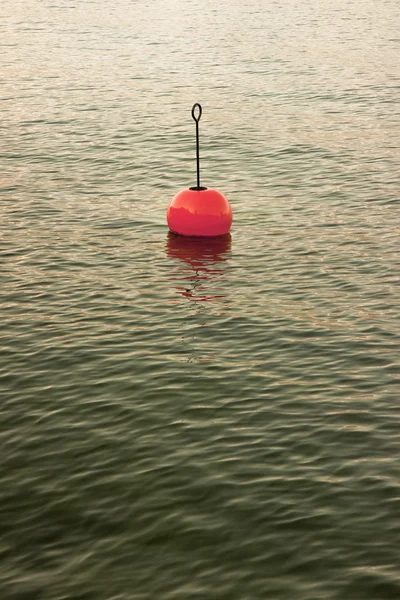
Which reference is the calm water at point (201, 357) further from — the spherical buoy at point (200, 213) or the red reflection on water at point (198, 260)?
the spherical buoy at point (200, 213)

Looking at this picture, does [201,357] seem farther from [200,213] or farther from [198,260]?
[200,213]

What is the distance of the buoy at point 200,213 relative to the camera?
16250mm

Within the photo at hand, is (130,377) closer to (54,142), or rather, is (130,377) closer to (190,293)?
(190,293)

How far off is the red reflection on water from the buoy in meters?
0.15

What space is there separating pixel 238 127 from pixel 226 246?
9.40 metres

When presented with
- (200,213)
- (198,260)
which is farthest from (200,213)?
(198,260)

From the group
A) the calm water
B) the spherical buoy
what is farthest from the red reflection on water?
the spherical buoy

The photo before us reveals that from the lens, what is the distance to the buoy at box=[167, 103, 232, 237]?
53.3ft

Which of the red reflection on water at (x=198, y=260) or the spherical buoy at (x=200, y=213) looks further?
the spherical buoy at (x=200, y=213)

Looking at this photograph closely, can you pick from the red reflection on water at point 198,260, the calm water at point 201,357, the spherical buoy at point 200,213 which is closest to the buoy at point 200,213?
the spherical buoy at point 200,213

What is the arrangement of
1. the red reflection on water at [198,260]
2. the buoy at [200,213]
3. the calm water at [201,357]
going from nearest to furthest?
1. the calm water at [201,357]
2. the red reflection on water at [198,260]
3. the buoy at [200,213]

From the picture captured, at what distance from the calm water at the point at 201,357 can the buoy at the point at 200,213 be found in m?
0.27

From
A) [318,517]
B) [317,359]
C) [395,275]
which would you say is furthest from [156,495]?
[395,275]

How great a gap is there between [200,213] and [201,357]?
4911 mm
